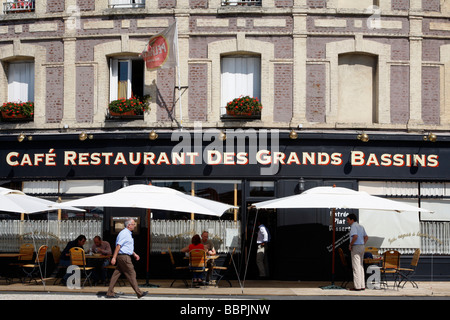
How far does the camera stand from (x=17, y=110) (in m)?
18.3

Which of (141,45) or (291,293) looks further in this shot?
(141,45)

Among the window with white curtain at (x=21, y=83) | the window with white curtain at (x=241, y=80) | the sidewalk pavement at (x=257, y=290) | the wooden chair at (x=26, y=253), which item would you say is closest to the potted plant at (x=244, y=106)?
the window with white curtain at (x=241, y=80)

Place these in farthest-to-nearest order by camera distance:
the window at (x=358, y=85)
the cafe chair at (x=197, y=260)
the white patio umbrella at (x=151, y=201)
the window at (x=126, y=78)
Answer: the window at (x=126, y=78) < the window at (x=358, y=85) < the cafe chair at (x=197, y=260) < the white patio umbrella at (x=151, y=201)

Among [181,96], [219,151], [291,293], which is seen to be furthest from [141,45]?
[291,293]

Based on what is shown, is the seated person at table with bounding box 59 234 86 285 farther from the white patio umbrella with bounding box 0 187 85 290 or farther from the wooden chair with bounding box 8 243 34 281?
the wooden chair with bounding box 8 243 34 281

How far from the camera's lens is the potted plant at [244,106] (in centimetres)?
1755

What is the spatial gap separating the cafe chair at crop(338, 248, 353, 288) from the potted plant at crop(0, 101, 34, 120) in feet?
30.1

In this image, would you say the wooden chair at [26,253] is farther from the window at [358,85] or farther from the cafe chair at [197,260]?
the window at [358,85]

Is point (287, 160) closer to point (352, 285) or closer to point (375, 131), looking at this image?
point (375, 131)

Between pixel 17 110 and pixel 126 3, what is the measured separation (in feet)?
13.9

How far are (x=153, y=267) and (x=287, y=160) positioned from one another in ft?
15.0

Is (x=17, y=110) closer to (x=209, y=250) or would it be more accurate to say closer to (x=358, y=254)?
(x=209, y=250)

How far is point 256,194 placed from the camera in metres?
17.9

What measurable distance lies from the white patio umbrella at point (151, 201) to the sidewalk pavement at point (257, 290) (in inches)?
73.5
